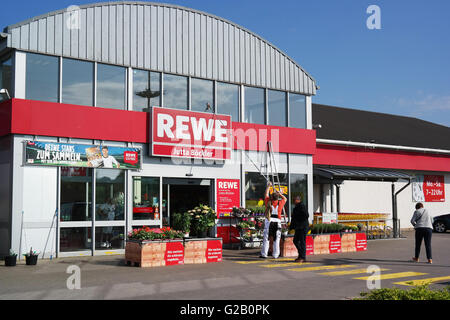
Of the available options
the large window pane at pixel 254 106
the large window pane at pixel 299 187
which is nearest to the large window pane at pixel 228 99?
the large window pane at pixel 254 106

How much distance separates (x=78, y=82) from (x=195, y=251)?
690 centimetres

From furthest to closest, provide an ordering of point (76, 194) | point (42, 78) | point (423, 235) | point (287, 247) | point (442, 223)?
1. point (442, 223)
2. point (287, 247)
3. point (76, 194)
4. point (42, 78)
5. point (423, 235)

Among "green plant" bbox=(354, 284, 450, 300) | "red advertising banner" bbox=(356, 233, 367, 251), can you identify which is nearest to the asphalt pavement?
"green plant" bbox=(354, 284, 450, 300)

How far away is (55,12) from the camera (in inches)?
664

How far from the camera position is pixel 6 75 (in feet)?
55.3

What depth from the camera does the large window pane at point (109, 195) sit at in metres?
17.4

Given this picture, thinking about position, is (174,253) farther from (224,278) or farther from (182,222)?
(224,278)

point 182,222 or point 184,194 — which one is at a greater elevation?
point 184,194

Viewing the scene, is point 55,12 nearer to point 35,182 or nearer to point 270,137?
A: point 35,182

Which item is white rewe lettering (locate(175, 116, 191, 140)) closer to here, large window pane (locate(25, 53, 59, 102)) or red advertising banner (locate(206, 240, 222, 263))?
large window pane (locate(25, 53, 59, 102))

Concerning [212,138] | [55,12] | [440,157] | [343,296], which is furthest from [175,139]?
[440,157]

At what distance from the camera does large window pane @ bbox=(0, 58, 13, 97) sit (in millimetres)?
16578

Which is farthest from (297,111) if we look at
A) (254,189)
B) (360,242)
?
(360,242)

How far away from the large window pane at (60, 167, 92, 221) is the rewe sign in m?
2.62
